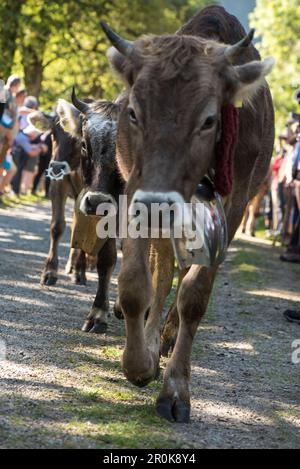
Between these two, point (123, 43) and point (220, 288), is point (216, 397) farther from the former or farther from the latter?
point (220, 288)

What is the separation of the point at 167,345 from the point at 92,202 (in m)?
1.35

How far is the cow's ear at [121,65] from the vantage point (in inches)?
235

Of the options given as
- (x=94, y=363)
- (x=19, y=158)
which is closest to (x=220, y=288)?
(x=94, y=363)

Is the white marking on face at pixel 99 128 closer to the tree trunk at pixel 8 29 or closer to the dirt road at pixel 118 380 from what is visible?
the dirt road at pixel 118 380

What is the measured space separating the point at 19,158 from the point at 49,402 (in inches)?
773

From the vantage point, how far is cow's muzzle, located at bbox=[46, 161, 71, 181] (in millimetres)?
11041

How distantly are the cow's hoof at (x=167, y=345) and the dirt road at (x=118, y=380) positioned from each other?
24 cm

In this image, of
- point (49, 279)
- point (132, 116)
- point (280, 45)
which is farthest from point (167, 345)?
point (280, 45)

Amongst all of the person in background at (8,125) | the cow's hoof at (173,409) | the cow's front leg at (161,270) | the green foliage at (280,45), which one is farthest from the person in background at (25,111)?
the green foliage at (280,45)

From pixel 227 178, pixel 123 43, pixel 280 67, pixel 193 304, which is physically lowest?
pixel 193 304

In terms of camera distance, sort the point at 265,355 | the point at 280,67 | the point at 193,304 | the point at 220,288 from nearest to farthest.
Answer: the point at 193,304 < the point at 265,355 < the point at 220,288 < the point at 280,67

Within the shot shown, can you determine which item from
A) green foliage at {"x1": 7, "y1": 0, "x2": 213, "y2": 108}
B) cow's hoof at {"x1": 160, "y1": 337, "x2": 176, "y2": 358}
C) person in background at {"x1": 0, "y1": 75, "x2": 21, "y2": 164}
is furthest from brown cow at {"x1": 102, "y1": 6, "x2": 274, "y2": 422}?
green foliage at {"x1": 7, "y1": 0, "x2": 213, "y2": 108}

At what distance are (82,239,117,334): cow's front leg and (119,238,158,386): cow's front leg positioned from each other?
2447mm

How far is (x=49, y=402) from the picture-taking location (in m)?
5.77
